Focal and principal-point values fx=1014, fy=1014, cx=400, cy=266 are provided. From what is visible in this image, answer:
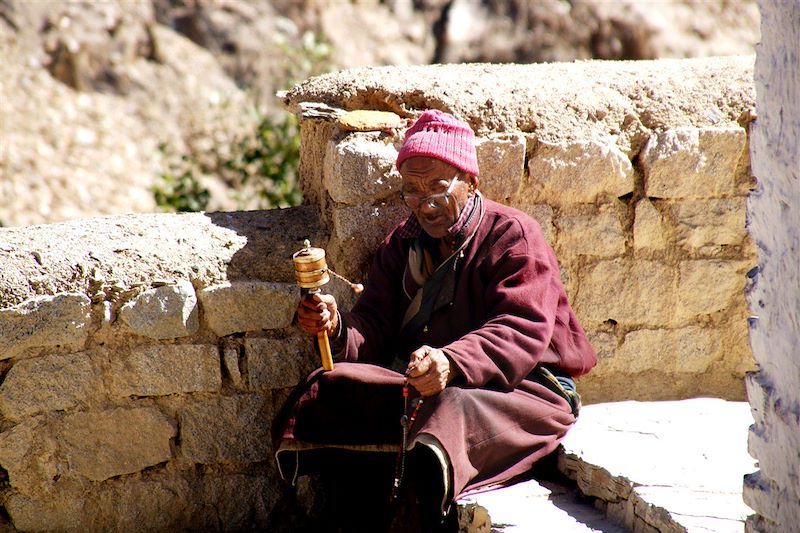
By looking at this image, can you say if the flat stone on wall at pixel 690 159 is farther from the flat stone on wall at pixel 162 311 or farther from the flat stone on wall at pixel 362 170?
the flat stone on wall at pixel 162 311

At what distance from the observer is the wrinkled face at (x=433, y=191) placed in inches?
136

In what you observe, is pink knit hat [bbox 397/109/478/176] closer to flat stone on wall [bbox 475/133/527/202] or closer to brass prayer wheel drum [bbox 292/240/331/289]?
flat stone on wall [bbox 475/133/527/202]

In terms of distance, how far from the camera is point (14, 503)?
3729mm

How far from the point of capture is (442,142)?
3467mm

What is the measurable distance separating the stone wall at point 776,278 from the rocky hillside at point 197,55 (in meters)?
5.15

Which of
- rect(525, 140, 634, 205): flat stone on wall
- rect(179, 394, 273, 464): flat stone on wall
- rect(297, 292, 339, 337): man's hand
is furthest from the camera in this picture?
rect(525, 140, 634, 205): flat stone on wall

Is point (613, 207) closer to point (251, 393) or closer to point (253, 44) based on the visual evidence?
point (251, 393)

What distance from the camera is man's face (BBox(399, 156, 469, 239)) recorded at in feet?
11.4

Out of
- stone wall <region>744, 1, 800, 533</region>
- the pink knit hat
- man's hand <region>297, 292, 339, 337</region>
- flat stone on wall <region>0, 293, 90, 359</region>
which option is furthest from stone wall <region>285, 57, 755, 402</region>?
stone wall <region>744, 1, 800, 533</region>

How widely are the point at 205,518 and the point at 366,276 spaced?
113cm

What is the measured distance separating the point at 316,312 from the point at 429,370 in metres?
0.47

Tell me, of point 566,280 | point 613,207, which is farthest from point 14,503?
point 613,207

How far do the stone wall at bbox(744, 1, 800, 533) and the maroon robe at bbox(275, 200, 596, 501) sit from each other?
0.95 m

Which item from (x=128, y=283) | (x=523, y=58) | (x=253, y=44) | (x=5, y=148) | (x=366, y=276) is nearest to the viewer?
Result: (x=128, y=283)
